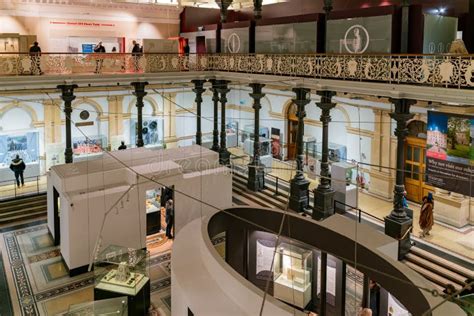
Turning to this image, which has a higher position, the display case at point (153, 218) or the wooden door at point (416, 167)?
the wooden door at point (416, 167)

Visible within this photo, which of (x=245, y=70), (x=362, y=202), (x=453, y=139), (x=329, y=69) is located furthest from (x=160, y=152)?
(x=453, y=139)

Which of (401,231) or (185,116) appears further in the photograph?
(185,116)

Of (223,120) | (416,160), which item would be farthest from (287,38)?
(416,160)

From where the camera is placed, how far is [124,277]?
901cm

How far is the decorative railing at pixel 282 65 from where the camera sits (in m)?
9.59

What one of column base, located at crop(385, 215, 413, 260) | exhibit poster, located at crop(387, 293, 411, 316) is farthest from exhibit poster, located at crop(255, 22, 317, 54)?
exhibit poster, located at crop(387, 293, 411, 316)

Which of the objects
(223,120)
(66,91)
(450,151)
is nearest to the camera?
(450,151)

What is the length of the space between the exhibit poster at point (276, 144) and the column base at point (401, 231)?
9.77m

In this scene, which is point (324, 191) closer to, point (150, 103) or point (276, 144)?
point (276, 144)

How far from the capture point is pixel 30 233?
44.3 feet

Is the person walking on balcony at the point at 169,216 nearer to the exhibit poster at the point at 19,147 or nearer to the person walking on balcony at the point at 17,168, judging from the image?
the person walking on balcony at the point at 17,168

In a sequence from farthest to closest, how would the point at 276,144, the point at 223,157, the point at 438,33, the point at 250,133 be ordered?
the point at 250,133, the point at 276,144, the point at 223,157, the point at 438,33

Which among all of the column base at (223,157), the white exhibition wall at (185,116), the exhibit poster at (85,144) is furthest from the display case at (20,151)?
the column base at (223,157)

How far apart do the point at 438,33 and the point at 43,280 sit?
11565 mm
